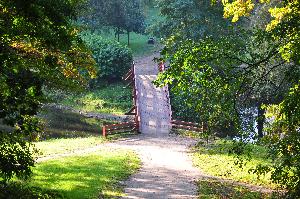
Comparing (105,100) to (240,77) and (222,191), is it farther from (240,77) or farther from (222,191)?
(240,77)

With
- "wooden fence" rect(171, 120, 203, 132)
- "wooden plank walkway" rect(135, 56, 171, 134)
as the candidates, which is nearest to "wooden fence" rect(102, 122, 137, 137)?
"wooden plank walkway" rect(135, 56, 171, 134)

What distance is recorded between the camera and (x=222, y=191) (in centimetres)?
1552

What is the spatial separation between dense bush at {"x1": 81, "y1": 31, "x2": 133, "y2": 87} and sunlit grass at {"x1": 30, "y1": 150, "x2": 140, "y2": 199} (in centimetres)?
2049

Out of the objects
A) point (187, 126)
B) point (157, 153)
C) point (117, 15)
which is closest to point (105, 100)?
point (187, 126)

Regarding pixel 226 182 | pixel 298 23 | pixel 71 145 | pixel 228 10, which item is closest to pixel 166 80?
pixel 298 23

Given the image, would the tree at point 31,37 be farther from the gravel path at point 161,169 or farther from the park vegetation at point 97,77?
the gravel path at point 161,169

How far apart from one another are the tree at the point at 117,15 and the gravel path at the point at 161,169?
25.9 m

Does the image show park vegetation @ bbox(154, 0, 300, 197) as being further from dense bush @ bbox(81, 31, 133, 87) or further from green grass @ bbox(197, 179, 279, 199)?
dense bush @ bbox(81, 31, 133, 87)

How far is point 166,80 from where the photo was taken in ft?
33.8

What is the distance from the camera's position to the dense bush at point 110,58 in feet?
134

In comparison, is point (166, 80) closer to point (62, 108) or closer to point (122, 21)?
point (62, 108)

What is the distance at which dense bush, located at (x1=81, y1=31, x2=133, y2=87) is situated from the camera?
134 ft

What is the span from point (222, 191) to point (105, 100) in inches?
984

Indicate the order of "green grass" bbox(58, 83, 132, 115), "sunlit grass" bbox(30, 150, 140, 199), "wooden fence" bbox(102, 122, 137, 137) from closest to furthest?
"sunlit grass" bbox(30, 150, 140, 199) < "wooden fence" bbox(102, 122, 137, 137) < "green grass" bbox(58, 83, 132, 115)
